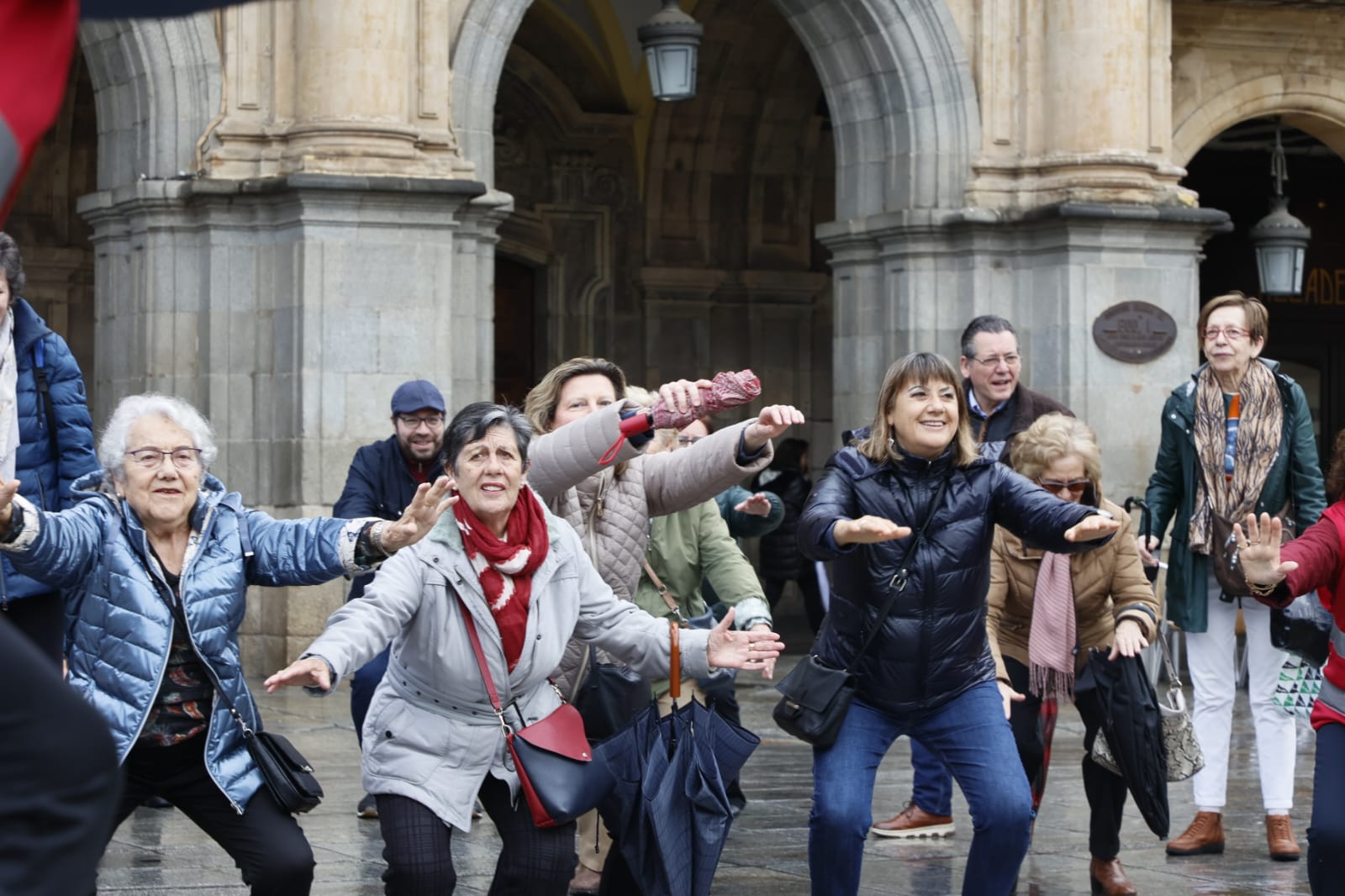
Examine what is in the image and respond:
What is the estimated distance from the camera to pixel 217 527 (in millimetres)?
5410

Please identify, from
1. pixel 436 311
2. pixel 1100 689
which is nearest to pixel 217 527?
pixel 1100 689

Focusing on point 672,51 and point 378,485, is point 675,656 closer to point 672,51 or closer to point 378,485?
point 378,485

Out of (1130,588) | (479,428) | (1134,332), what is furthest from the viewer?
(1134,332)

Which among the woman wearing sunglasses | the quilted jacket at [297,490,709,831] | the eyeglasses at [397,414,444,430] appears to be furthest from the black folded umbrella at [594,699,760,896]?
the eyeglasses at [397,414,444,430]

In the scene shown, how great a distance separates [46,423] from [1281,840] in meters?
4.33

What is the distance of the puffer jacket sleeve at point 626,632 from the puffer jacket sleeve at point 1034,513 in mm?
928

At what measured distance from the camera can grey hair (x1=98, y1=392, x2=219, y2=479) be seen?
5.44 m

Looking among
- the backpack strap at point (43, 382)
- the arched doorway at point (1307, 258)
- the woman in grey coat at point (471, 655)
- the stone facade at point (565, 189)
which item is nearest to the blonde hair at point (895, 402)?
the woman in grey coat at point (471, 655)

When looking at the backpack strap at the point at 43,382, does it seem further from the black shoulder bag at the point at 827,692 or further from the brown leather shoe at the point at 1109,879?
the brown leather shoe at the point at 1109,879

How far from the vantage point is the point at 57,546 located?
5.12 meters

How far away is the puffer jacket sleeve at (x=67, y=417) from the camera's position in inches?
259

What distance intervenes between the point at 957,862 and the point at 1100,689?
3.12 ft

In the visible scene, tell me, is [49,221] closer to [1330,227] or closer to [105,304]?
[105,304]

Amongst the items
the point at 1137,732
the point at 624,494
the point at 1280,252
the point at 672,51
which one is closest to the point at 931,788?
the point at 1137,732
